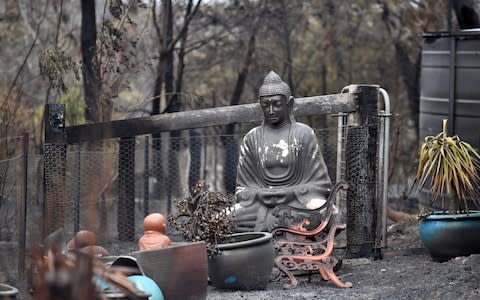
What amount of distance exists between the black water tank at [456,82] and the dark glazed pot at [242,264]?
4.36m

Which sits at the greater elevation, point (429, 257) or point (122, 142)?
point (122, 142)

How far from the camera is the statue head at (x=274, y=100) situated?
33.0 feet

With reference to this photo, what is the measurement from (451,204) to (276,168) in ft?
5.65

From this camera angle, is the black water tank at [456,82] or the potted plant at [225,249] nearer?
the potted plant at [225,249]

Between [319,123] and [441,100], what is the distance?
6.88 metres

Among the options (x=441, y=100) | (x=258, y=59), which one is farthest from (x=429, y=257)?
(x=258, y=59)

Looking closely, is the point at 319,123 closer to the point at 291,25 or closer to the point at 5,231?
the point at 291,25

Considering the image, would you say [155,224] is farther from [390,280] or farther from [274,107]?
[274,107]

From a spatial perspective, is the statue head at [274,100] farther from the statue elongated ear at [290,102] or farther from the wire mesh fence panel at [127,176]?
the wire mesh fence panel at [127,176]

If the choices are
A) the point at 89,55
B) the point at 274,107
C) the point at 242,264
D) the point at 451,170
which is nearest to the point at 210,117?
the point at 274,107

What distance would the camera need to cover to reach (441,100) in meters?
12.4

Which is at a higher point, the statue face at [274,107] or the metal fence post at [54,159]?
the statue face at [274,107]

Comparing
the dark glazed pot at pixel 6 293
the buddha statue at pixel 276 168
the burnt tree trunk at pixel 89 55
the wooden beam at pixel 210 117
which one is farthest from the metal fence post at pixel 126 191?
the dark glazed pot at pixel 6 293

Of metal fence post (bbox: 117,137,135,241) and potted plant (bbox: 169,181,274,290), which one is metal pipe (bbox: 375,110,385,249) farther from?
metal fence post (bbox: 117,137,135,241)
